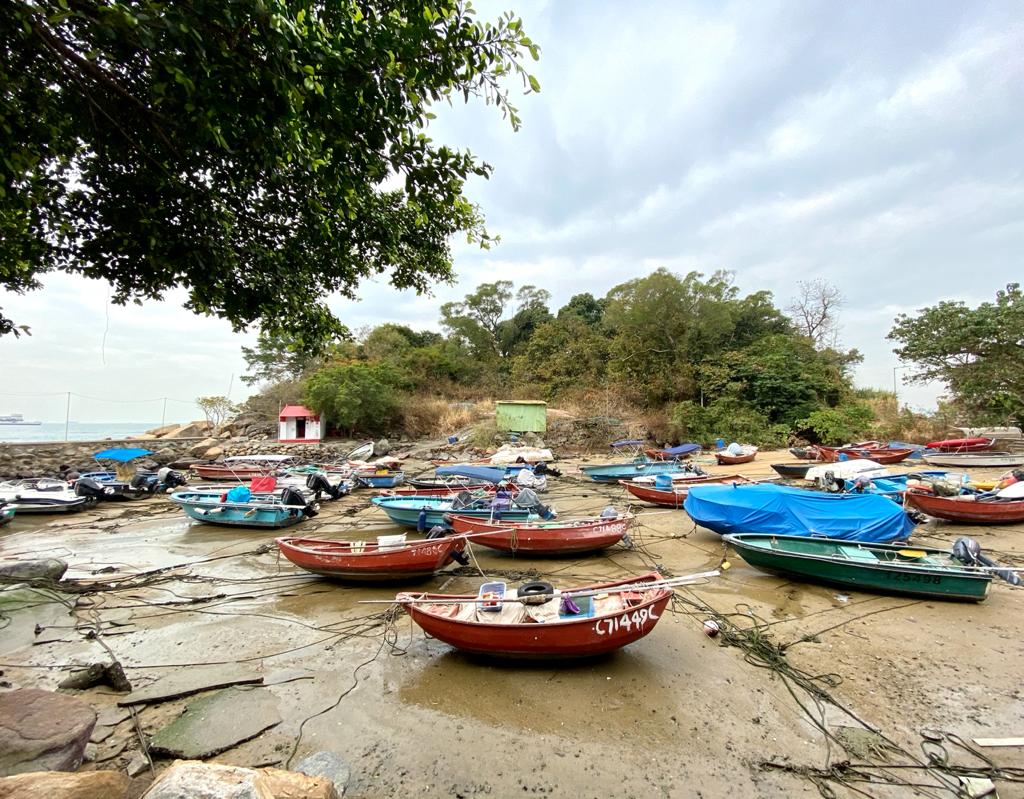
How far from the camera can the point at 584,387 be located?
37.7 metres

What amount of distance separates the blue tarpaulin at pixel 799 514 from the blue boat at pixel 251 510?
12.2m

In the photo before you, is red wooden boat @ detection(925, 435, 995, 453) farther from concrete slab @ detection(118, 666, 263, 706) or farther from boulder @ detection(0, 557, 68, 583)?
boulder @ detection(0, 557, 68, 583)

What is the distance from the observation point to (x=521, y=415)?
101 ft

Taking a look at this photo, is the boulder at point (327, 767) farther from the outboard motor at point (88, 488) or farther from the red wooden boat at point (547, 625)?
the outboard motor at point (88, 488)

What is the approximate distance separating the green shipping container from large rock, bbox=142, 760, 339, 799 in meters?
27.3

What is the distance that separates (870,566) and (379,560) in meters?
8.83

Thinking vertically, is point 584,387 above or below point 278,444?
above

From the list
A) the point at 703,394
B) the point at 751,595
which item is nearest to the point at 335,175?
the point at 751,595

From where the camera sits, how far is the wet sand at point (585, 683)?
14.4ft

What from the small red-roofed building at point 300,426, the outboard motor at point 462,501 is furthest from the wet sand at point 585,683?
the small red-roofed building at point 300,426

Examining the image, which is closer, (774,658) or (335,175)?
(335,175)

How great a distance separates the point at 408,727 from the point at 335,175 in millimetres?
5616

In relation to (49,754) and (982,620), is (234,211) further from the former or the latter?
(982,620)

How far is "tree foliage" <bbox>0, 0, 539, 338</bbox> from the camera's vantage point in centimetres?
306
